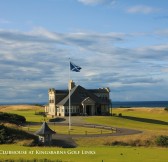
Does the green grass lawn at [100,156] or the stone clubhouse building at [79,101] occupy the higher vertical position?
the stone clubhouse building at [79,101]

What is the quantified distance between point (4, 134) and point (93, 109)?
2029 inches

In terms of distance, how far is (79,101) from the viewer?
316 feet

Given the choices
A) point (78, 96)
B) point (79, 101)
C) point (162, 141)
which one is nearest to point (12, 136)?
point (162, 141)

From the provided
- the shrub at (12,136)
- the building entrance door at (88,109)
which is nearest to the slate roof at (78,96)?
the building entrance door at (88,109)

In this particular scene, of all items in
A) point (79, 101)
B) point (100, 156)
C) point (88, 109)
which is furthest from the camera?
point (88, 109)

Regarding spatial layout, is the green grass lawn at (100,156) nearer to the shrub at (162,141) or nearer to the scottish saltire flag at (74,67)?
the shrub at (162,141)

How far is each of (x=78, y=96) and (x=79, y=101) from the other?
7.19 feet

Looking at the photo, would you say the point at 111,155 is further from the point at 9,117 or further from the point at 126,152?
the point at 9,117

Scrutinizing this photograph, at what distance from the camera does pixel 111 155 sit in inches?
1416

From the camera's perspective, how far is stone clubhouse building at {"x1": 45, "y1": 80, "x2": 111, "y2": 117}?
9556 centimetres

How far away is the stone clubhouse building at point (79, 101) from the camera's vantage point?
95.6m

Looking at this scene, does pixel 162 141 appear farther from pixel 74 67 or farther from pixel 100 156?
pixel 74 67

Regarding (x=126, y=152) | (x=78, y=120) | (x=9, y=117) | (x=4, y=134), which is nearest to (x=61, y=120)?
(x=78, y=120)

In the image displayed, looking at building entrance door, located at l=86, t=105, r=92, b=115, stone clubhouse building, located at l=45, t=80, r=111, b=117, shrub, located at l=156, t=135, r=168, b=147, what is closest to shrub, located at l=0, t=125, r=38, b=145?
shrub, located at l=156, t=135, r=168, b=147
